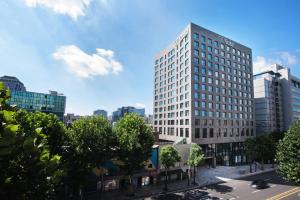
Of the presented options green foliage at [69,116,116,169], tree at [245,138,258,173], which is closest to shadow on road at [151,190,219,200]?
green foliage at [69,116,116,169]

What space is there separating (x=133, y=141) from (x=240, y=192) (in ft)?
69.9

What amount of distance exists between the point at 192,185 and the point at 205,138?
2114 cm

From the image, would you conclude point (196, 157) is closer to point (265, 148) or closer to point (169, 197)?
point (169, 197)

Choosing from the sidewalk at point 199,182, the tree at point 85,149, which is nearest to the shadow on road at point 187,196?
the sidewalk at point 199,182

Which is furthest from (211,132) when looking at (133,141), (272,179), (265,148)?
(133,141)

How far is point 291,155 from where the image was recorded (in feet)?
67.2

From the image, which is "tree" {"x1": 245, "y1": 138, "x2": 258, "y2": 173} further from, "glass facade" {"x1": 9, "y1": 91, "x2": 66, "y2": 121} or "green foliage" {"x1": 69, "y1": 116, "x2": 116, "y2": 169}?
"glass facade" {"x1": 9, "y1": 91, "x2": 66, "y2": 121}

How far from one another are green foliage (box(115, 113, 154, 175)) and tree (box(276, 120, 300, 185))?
17.9 metres

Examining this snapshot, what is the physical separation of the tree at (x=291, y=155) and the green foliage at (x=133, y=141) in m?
17.9

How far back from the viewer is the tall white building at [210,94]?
2229 inches

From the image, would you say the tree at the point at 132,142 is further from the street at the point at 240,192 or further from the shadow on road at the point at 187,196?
the street at the point at 240,192

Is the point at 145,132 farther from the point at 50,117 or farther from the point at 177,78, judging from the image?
the point at 177,78

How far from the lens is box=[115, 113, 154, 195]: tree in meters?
28.6

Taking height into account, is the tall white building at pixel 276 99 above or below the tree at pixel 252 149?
above
